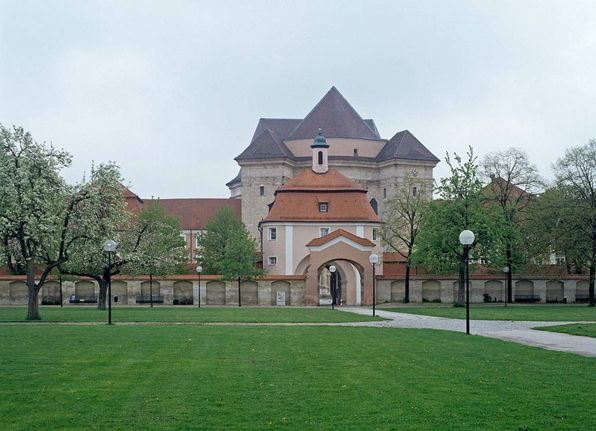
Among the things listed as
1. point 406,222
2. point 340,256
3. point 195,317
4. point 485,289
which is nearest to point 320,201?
point 406,222

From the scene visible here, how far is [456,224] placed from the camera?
185 ft

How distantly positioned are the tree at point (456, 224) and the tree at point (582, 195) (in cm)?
609

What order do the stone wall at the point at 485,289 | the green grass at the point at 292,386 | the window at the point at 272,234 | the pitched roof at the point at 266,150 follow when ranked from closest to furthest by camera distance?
the green grass at the point at 292,386, the stone wall at the point at 485,289, the window at the point at 272,234, the pitched roof at the point at 266,150

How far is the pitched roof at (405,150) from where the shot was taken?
90.7 m

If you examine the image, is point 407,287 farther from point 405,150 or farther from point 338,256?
point 405,150

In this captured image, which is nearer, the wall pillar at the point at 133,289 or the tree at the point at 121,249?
the tree at the point at 121,249

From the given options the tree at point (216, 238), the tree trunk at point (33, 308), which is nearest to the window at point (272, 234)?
the tree at point (216, 238)

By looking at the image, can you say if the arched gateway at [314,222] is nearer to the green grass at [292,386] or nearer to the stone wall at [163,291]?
the stone wall at [163,291]

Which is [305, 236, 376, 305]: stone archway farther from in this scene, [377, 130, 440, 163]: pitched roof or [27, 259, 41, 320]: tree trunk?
[377, 130, 440, 163]: pitched roof

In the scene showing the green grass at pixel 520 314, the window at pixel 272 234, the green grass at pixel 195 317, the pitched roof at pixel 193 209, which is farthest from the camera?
the pitched roof at pixel 193 209

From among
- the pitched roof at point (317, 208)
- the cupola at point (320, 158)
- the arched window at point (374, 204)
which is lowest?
the pitched roof at point (317, 208)

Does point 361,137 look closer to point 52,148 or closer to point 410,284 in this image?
point 410,284

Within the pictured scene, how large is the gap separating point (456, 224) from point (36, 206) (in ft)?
96.9

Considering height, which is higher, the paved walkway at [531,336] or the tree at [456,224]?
the tree at [456,224]
